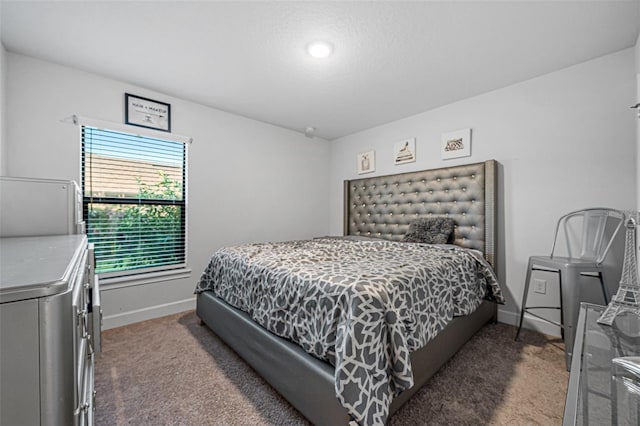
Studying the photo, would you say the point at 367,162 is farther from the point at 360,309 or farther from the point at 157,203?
the point at 360,309

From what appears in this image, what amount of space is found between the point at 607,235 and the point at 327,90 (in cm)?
261

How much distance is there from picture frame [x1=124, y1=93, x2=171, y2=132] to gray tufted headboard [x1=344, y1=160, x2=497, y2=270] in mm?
2402

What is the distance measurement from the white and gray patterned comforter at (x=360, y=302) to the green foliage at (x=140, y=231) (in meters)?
0.99

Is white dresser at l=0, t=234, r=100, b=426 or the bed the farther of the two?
the bed

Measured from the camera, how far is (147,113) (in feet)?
8.57

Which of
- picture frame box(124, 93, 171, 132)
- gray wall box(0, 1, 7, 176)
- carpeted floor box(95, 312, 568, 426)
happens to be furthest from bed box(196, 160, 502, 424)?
gray wall box(0, 1, 7, 176)

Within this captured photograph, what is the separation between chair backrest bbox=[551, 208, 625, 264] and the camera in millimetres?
1983

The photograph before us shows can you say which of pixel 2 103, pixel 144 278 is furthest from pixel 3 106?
pixel 144 278

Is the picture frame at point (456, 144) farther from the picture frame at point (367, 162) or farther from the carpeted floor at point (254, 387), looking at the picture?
the carpeted floor at point (254, 387)

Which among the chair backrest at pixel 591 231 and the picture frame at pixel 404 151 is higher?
the picture frame at pixel 404 151

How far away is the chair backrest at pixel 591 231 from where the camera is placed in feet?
6.51

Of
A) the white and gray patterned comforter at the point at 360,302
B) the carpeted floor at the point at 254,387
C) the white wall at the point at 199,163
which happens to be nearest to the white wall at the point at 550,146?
the white and gray patterned comforter at the point at 360,302

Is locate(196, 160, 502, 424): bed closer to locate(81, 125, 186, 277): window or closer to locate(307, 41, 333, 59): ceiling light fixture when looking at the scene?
locate(81, 125, 186, 277): window

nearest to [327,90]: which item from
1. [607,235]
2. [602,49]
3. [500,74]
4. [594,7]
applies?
[500,74]
